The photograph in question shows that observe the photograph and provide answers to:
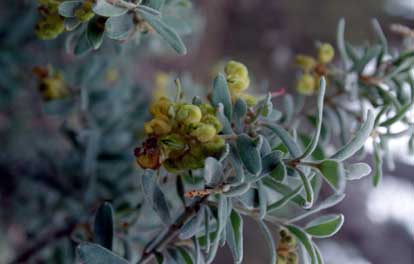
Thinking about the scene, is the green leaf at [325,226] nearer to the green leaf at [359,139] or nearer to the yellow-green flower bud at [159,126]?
the green leaf at [359,139]

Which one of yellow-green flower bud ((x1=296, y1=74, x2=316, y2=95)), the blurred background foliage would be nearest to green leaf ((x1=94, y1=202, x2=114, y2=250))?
the blurred background foliage

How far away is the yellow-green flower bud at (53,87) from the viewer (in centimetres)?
111

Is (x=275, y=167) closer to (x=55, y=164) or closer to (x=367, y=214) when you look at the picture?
(x=55, y=164)

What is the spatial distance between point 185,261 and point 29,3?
951 mm

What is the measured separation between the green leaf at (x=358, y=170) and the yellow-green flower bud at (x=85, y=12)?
A: 412 mm

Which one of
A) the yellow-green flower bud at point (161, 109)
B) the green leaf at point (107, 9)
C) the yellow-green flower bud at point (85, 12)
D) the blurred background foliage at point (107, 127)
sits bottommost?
the blurred background foliage at point (107, 127)

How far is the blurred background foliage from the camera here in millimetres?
1242

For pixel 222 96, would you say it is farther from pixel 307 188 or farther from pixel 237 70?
pixel 307 188

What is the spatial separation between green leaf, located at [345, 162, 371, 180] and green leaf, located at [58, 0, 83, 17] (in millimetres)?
434

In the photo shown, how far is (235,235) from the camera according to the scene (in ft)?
2.36

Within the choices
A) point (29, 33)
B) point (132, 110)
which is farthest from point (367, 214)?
point (29, 33)

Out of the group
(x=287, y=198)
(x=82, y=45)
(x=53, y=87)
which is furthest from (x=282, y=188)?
(x=53, y=87)

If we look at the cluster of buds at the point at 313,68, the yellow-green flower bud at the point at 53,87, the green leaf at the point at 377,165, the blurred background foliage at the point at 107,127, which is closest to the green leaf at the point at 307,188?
the green leaf at the point at 377,165

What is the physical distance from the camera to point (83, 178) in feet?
4.08
